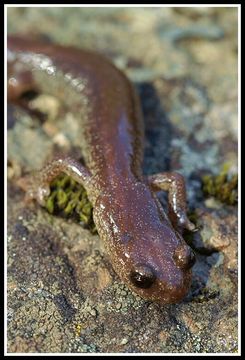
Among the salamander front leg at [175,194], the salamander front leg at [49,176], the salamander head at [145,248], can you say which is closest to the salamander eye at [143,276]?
the salamander head at [145,248]

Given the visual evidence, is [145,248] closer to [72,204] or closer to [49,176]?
[72,204]

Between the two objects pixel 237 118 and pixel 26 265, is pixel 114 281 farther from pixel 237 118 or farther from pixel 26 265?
pixel 237 118

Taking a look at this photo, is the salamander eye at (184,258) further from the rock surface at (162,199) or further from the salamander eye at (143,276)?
the rock surface at (162,199)

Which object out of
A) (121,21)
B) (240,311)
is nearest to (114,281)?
(240,311)

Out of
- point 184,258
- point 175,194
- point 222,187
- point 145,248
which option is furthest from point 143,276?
point 222,187

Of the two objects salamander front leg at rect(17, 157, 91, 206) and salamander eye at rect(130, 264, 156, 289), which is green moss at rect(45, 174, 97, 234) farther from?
salamander eye at rect(130, 264, 156, 289)
